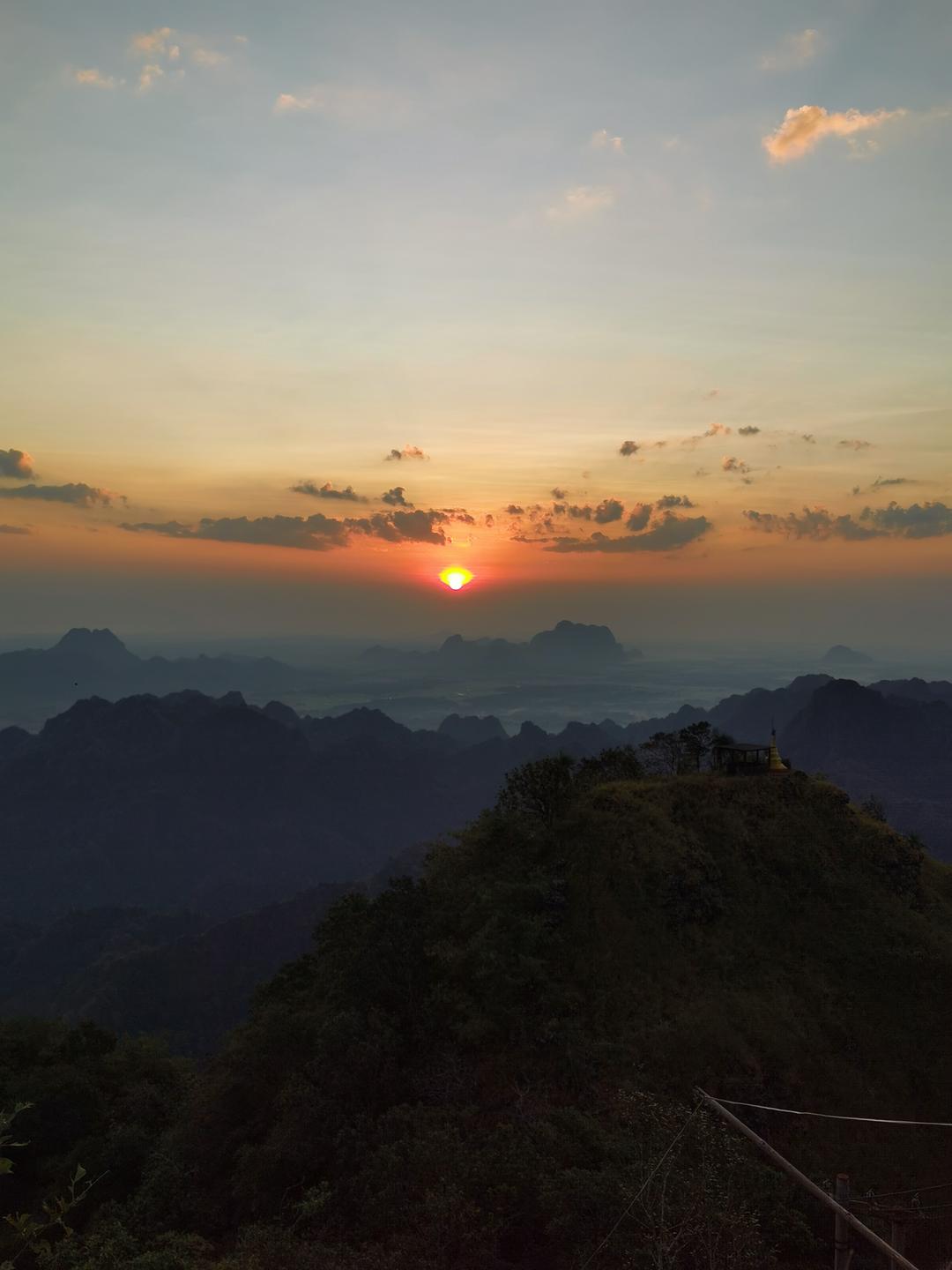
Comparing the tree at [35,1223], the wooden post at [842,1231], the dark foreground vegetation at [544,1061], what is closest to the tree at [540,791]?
the dark foreground vegetation at [544,1061]

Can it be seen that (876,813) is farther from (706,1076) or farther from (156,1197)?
(156,1197)

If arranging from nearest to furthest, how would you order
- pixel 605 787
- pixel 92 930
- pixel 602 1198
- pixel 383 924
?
pixel 602 1198 < pixel 383 924 < pixel 605 787 < pixel 92 930

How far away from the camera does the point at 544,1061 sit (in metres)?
28.8

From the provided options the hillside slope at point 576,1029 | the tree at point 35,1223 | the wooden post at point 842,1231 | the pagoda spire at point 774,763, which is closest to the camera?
the tree at point 35,1223

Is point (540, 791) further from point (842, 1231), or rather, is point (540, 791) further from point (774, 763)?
point (842, 1231)

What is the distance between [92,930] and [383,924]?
159 metres

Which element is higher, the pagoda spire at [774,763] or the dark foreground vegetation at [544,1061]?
the pagoda spire at [774,763]

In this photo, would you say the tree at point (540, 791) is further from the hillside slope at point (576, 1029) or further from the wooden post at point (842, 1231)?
the wooden post at point (842, 1231)

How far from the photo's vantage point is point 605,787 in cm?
4294

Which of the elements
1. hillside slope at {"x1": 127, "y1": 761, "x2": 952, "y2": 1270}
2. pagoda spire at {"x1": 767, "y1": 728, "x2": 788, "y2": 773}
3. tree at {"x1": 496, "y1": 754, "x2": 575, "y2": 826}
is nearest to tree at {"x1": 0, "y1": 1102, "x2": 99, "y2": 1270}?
hillside slope at {"x1": 127, "y1": 761, "x2": 952, "y2": 1270}

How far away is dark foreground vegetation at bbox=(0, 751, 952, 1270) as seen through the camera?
66.9 ft

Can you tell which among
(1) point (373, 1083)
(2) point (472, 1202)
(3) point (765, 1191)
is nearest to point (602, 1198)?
(2) point (472, 1202)

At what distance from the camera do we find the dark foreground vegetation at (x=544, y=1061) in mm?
20406

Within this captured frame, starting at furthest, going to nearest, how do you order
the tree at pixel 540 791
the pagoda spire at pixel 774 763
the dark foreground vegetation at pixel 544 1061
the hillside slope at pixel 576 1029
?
the pagoda spire at pixel 774 763, the tree at pixel 540 791, the hillside slope at pixel 576 1029, the dark foreground vegetation at pixel 544 1061
